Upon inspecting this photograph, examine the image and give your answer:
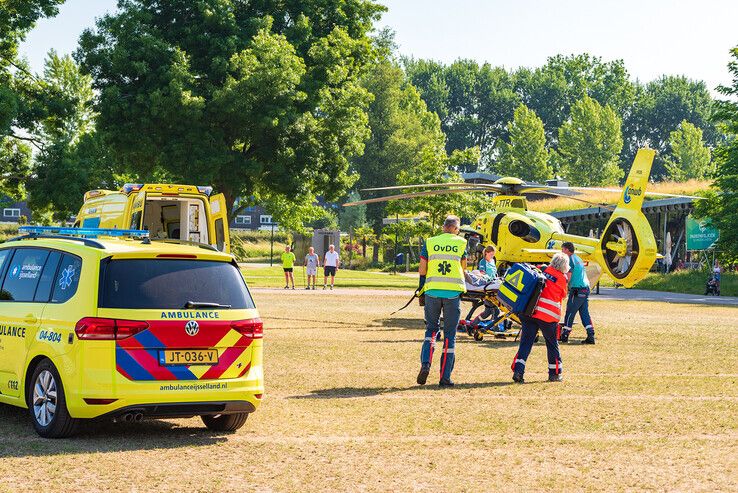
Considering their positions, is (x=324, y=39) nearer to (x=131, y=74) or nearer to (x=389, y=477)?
(x=131, y=74)

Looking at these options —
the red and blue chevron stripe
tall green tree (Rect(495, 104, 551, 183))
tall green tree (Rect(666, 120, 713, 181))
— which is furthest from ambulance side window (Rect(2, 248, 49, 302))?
tall green tree (Rect(666, 120, 713, 181))

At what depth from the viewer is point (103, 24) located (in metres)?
43.8

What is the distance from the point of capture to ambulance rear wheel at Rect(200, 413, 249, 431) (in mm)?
10000

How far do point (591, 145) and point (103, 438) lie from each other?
10412cm

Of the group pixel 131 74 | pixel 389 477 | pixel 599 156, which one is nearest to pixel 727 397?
pixel 389 477

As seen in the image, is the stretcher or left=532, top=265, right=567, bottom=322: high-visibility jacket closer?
left=532, top=265, right=567, bottom=322: high-visibility jacket

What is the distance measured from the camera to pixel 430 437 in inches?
388

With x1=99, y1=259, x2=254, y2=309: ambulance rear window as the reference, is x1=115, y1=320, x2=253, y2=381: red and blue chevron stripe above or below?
below

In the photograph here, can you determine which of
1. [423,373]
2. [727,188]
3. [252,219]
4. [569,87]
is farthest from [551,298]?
[569,87]

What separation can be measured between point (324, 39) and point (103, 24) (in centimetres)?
877

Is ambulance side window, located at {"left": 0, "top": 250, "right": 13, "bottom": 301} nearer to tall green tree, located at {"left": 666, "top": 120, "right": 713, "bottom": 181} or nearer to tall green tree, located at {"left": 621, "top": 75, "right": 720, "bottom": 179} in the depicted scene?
tall green tree, located at {"left": 666, "top": 120, "right": 713, "bottom": 181}

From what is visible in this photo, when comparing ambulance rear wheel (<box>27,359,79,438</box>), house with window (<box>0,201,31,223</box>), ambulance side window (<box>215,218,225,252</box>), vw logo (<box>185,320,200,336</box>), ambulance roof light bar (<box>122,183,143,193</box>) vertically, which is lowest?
ambulance rear wheel (<box>27,359,79,438</box>)

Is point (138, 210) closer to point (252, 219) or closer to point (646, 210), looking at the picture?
point (646, 210)

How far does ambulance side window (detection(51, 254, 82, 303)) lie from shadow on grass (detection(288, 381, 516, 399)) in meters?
3.53
